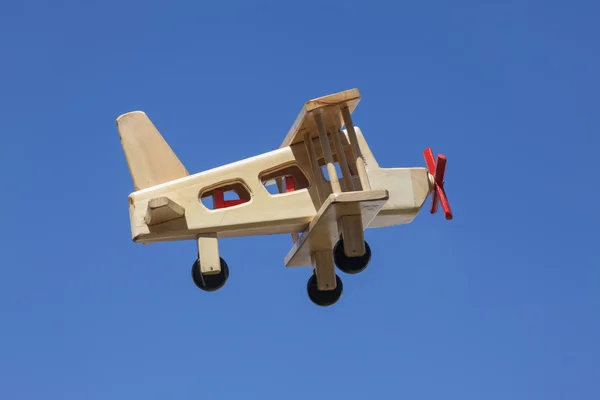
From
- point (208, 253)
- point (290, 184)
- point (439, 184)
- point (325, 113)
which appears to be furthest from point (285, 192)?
point (439, 184)

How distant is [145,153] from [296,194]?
2.54 m

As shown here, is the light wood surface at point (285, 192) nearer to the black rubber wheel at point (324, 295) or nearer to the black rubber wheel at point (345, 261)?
the black rubber wheel at point (345, 261)

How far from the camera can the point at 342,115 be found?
1961 centimetres

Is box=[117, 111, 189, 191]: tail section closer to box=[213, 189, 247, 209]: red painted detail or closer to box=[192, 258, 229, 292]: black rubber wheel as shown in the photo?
box=[213, 189, 247, 209]: red painted detail

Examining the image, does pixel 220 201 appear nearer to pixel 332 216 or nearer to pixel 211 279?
pixel 211 279

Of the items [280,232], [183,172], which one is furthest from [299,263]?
[183,172]

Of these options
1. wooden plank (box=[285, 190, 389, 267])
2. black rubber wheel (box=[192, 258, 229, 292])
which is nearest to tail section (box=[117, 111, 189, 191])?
black rubber wheel (box=[192, 258, 229, 292])

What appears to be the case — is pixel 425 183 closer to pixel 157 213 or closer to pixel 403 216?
pixel 403 216

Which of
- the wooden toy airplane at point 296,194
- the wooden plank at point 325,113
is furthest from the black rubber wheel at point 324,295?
the wooden plank at point 325,113

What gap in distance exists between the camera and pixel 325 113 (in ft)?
63.7

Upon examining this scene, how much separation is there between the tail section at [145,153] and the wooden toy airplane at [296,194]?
0.02 meters

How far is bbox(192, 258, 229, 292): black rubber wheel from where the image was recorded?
19312 millimetres

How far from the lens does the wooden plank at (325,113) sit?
1912 centimetres

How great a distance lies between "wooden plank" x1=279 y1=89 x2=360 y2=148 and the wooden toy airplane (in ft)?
0.05
